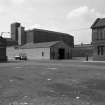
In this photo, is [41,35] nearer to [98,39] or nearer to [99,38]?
[98,39]

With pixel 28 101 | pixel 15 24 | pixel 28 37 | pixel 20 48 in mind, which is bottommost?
pixel 28 101

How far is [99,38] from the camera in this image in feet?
118

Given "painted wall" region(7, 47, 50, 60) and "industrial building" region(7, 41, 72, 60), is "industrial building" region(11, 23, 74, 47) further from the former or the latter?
"industrial building" region(7, 41, 72, 60)

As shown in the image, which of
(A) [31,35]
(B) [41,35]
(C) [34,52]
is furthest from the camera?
(B) [41,35]

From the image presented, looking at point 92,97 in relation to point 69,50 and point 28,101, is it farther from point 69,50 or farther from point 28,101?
point 69,50

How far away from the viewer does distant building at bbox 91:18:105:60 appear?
35.4 metres

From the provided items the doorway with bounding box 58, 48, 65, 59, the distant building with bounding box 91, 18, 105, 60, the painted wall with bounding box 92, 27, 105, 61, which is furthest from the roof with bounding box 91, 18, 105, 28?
the doorway with bounding box 58, 48, 65, 59

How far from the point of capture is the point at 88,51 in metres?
62.8

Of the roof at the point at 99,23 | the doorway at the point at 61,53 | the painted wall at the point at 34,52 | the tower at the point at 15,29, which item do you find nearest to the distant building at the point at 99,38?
the roof at the point at 99,23

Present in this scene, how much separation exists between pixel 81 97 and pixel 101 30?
3128cm

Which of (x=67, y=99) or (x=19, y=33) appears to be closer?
Answer: (x=67, y=99)

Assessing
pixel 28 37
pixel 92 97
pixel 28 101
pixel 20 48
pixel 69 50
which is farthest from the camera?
pixel 28 37

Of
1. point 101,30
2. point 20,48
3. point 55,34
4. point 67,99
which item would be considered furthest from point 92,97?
point 55,34

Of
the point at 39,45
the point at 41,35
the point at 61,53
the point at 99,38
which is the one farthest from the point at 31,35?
the point at 99,38
